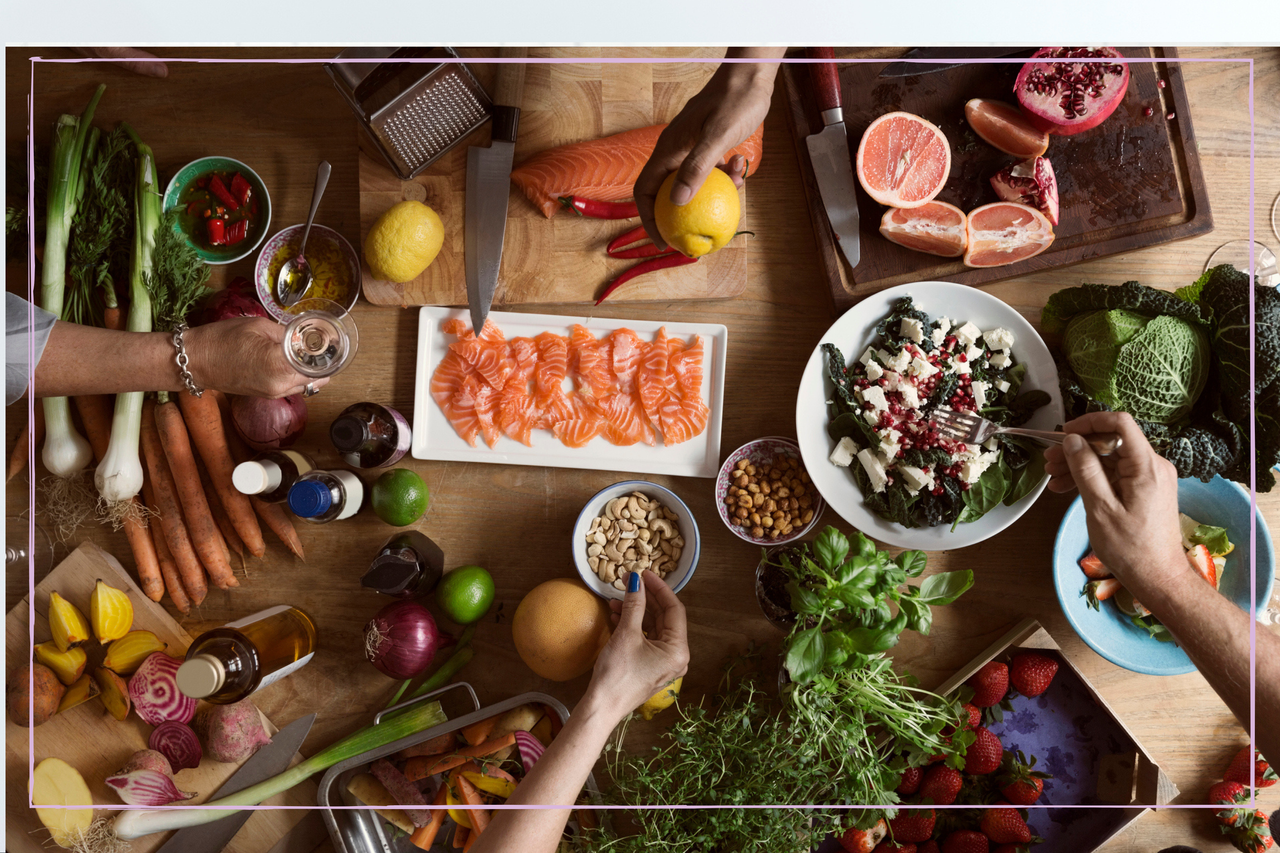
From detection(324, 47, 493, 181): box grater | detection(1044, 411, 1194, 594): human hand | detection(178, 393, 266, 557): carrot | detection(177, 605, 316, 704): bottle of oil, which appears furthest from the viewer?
detection(178, 393, 266, 557): carrot

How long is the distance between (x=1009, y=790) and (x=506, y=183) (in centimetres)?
149

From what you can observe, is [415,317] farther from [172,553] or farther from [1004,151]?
[1004,151]

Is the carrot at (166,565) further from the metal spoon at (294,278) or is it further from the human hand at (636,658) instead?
the human hand at (636,658)

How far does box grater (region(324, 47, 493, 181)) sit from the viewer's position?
139 centimetres

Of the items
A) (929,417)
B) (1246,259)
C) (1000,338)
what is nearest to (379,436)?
(929,417)

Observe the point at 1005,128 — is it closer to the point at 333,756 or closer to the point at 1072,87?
the point at 1072,87

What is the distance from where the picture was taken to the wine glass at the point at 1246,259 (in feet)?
4.83

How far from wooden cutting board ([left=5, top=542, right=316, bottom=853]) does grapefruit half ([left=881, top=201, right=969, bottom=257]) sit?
154 centimetres

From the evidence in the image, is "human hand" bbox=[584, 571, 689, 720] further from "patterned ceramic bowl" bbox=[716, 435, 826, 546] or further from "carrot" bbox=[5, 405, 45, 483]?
"carrot" bbox=[5, 405, 45, 483]

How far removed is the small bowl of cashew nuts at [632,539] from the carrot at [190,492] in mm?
696

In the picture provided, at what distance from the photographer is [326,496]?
1306 mm

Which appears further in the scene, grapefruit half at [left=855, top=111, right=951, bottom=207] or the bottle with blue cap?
grapefruit half at [left=855, top=111, right=951, bottom=207]

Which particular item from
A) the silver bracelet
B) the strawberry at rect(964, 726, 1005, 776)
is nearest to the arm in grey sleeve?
the silver bracelet

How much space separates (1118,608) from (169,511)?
71.7 inches
